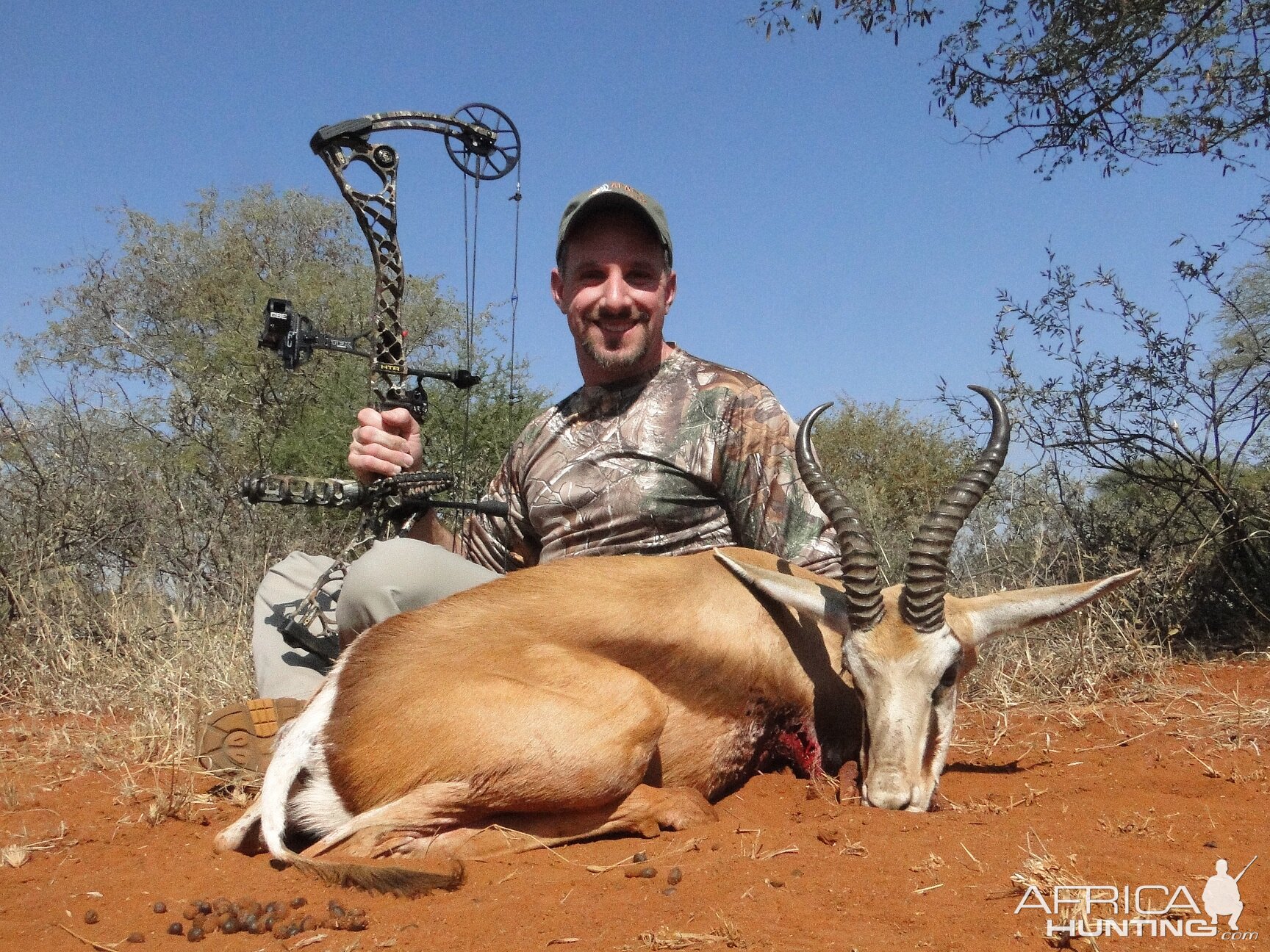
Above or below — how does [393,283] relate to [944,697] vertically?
above

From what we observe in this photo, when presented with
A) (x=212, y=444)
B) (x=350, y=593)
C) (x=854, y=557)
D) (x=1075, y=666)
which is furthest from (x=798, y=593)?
(x=212, y=444)

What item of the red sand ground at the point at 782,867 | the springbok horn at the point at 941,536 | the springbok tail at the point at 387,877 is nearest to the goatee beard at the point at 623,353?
the springbok horn at the point at 941,536

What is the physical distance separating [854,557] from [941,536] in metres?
0.34

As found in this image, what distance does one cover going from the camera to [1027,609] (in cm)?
418

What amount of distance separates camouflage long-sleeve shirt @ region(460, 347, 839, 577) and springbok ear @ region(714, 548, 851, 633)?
512mm

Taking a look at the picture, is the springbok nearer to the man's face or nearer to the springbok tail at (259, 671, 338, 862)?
the springbok tail at (259, 671, 338, 862)

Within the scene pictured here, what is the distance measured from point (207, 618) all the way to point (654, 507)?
167 inches

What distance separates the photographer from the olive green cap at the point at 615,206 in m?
5.03

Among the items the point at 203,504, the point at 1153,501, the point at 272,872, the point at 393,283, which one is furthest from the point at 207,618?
the point at 1153,501

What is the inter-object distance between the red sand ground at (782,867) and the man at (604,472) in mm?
793

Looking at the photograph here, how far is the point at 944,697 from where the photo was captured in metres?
3.89

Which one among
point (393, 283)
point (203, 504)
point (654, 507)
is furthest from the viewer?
point (203, 504)

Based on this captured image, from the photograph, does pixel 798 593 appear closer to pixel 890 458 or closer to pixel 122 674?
pixel 122 674

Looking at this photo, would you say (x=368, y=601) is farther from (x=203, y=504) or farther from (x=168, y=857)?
(x=203, y=504)
